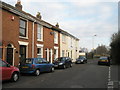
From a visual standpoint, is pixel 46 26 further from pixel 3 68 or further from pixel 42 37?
pixel 3 68

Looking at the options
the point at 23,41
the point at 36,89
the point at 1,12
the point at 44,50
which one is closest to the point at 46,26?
the point at 44,50

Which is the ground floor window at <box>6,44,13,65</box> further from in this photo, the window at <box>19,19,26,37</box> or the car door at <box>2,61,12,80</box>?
the car door at <box>2,61,12,80</box>

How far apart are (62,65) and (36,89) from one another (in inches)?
404

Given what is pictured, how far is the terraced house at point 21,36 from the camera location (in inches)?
529

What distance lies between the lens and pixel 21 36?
1577 cm

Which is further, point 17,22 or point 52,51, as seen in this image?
point 52,51

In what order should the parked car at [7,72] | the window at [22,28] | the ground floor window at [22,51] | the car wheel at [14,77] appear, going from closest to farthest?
1. the parked car at [7,72]
2. the car wheel at [14,77]
3. the ground floor window at [22,51]
4. the window at [22,28]

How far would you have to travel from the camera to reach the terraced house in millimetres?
13438

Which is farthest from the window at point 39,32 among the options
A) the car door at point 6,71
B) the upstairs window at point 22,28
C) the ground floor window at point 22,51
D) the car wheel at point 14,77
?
the car door at point 6,71

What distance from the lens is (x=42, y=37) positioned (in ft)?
65.7

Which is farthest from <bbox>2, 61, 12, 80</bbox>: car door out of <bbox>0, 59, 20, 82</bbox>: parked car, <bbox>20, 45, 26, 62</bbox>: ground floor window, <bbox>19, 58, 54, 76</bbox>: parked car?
<bbox>20, 45, 26, 62</bbox>: ground floor window

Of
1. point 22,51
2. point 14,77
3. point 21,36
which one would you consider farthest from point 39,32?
point 14,77

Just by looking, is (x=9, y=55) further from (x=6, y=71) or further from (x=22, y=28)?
(x=6, y=71)

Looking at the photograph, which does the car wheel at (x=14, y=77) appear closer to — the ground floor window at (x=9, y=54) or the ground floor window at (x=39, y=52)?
the ground floor window at (x=9, y=54)
